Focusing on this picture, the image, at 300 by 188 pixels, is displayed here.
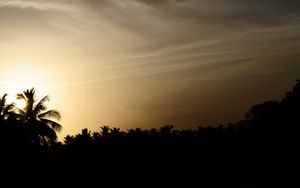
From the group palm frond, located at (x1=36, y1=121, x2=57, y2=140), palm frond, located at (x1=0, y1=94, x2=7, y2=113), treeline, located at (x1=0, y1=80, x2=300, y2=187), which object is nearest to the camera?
treeline, located at (x1=0, y1=80, x2=300, y2=187)

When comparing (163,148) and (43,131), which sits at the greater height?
(43,131)

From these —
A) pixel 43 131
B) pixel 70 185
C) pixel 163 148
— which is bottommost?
pixel 70 185

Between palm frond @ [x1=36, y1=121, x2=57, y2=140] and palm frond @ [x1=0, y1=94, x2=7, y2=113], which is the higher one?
palm frond @ [x1=0, y1=94, x2=7, y2=113]

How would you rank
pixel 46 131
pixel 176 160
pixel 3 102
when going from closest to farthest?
pixel 176 160, pixel 3 102, pixel 46 131

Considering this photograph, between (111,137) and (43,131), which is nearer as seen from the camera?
(111,137)

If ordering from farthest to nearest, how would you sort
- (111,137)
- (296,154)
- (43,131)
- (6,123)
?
(43,131)
(111,137)
(296,154)
(6,123)

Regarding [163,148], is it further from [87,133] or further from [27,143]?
[27,143]

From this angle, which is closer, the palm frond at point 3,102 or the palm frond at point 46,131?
the palm frond at point 3,102

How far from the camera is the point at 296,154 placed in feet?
108

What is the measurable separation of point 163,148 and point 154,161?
4.17ft

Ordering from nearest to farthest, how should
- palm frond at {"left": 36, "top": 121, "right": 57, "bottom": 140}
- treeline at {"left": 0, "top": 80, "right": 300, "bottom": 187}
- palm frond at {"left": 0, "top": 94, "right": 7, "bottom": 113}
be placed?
treeline at {"left": 0, "top": 80, "right": 300, "bottom": 187} < palm frond at {"left": 0, "top": 94, "right": 7, "bottom": 113} < palm frond at {"left": 36, "top": 121, "right": 57, "bottom": 140}

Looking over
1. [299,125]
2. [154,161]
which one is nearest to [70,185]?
[154,161]

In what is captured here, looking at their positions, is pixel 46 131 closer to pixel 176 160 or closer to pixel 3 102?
pixel 3 102

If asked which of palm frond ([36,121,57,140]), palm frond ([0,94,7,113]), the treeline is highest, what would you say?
palm frond ([0,94,7,113])
